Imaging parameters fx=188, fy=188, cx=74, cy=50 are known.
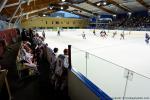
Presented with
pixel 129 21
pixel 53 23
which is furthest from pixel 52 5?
pixel 53 23

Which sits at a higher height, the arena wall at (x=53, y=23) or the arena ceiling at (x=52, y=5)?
the arena ceiling at (x=52, y=5)

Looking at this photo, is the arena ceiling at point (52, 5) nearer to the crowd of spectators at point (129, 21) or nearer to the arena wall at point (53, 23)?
the crowd of spectators at point (129, 21)

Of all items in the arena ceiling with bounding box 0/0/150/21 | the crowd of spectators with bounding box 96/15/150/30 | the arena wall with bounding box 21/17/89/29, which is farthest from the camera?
the arena wall with bounding box 21/17/89/29

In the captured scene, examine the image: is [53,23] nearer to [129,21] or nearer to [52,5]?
[129,21]

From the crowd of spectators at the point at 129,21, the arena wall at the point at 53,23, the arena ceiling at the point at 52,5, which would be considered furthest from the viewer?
the arena wall at the point at 53,23

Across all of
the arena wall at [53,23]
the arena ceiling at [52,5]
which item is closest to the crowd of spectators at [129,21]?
the arena ceiling at [52,5]

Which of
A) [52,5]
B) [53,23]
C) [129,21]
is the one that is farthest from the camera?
[53,23]

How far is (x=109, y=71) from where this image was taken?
2.91 meters

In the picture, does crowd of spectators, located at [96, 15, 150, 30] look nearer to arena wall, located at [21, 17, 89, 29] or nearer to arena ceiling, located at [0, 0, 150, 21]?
arena ceiling, located at [0, 0, 150, 21]

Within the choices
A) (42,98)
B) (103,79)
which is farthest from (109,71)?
(42,98)

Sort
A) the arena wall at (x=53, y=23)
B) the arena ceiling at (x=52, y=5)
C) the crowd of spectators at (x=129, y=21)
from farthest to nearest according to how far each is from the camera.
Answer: the arena wall at (x=53, y=23)
the crowd of spectators at (x=129, y=21)
the arena ceiling at (x=52, y=5)

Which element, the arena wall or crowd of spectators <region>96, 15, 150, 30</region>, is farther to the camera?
the arena wall

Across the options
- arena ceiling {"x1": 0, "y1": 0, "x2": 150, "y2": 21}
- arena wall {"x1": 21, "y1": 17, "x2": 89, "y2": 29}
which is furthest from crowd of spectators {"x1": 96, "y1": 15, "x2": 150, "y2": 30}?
arena wall {"x1": 21, "y1": 17, "x2": 89, "y2": 29}

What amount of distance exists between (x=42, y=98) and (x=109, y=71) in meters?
1.48
